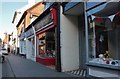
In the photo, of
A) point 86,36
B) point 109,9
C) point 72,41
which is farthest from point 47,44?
point 109,9

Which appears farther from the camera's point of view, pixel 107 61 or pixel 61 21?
pixel 61 21

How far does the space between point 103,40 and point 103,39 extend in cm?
5

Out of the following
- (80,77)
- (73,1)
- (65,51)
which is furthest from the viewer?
(65,51)

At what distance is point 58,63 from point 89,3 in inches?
210

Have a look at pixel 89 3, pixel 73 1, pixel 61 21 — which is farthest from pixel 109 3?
pixel 61 21

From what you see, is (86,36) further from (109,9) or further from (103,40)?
(109,9)

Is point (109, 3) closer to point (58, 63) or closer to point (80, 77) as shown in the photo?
point (80, 77)

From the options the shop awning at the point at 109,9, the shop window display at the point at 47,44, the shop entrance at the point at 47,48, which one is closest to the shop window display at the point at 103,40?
the shop awning at the point at 109,9

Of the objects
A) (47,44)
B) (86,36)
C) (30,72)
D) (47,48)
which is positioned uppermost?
(86,36)

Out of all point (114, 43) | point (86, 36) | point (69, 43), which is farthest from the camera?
point (69, 43)

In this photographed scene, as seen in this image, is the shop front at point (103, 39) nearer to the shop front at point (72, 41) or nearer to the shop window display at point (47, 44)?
the shop front at point (72, 41)

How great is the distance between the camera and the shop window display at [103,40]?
11.1 m

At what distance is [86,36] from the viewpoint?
12094 millimetres

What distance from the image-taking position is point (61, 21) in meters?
15.7
